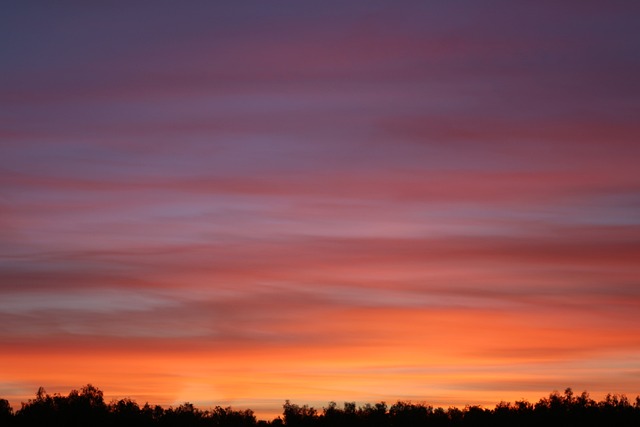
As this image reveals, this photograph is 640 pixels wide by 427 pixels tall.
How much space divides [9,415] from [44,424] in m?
5.77

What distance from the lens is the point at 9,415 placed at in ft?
654

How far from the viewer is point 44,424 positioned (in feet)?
655
